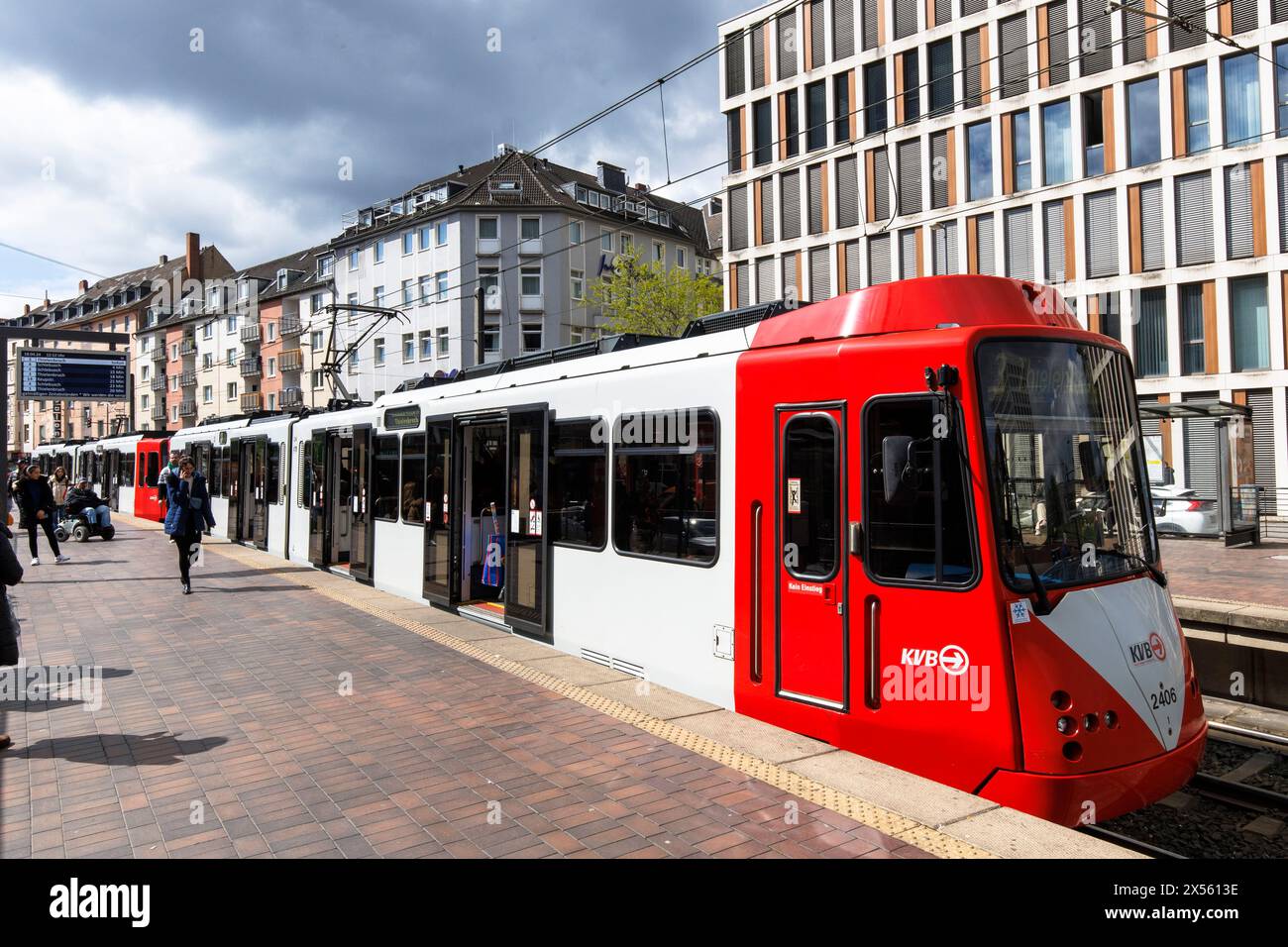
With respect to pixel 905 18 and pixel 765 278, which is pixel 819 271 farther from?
pixel 905 18

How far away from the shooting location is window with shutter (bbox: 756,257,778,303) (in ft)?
122

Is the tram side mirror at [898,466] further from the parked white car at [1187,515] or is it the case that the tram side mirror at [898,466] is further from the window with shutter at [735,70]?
the window with shutter at [735,70]

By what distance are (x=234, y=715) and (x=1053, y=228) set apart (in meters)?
30.0

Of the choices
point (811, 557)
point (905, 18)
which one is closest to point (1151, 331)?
point (905, 18)

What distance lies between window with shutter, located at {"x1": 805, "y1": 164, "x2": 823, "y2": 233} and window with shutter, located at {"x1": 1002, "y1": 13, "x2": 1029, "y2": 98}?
716cm

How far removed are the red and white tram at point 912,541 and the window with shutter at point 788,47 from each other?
32376 mm

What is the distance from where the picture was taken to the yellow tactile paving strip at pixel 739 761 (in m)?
4.09

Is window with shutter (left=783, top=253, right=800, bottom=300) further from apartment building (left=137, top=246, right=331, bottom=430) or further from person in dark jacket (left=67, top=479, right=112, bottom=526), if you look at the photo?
apartment building (left=137, top=246, right=331, bottom=430)

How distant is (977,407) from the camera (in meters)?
5.00

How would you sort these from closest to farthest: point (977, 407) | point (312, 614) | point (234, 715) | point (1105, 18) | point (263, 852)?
point (263, 852) → point (977, 407) → point (234, 715) → point (312, 614) → point (1105, 18)

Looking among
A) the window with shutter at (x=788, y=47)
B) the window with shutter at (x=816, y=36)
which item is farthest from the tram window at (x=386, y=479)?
the window with shutter at (x=788, y=47)

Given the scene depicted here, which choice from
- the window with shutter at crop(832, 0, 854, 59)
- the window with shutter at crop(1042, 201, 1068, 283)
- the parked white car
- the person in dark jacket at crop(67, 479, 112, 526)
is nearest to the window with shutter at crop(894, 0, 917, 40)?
the window with shutter at crop(832, 0, 854, 59)
